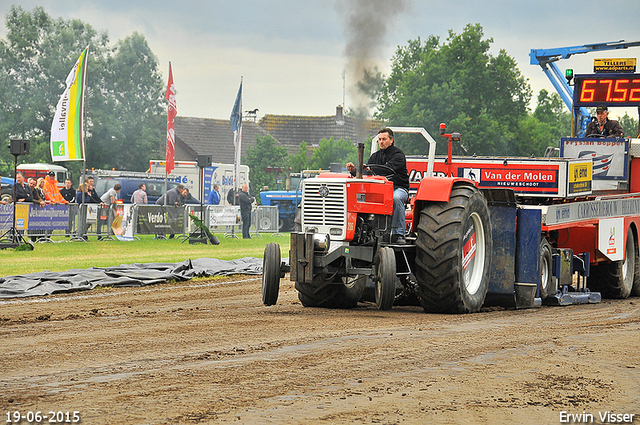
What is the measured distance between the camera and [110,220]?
24656 millimetres

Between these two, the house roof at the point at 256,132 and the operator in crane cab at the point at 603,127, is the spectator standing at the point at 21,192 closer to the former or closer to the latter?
the operator in crane cab at the point at 603,127

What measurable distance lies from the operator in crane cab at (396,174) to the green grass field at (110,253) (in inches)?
309

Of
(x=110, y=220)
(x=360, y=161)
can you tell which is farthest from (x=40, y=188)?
(x=360, y=161)

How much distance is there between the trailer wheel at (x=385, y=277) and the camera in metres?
8.86

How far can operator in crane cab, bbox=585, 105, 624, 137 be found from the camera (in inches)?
573

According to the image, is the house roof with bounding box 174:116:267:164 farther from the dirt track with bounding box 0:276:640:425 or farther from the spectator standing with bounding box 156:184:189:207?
the dirt track with bounding box 0:276:640:425

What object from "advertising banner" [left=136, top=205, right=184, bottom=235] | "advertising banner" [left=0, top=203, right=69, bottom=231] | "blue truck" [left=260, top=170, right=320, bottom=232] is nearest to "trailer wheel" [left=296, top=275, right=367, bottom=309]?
"advertising banner" [left=0, top=203, right=69, bottom=231]

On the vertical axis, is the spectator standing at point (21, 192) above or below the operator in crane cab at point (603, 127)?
below

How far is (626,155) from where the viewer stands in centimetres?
1411

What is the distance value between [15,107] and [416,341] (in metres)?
55.4

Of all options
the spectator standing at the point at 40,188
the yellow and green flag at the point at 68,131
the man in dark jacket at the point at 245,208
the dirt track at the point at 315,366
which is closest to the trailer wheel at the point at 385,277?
the dirt track at the point at 315,366

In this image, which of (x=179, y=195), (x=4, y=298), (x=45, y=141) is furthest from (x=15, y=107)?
(x=4, y=298)

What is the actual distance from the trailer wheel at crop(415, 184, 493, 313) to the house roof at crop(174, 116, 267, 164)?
57.9 meters

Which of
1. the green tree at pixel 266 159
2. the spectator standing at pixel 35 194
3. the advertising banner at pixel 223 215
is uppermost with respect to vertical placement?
the green tree at pixel 266 159
